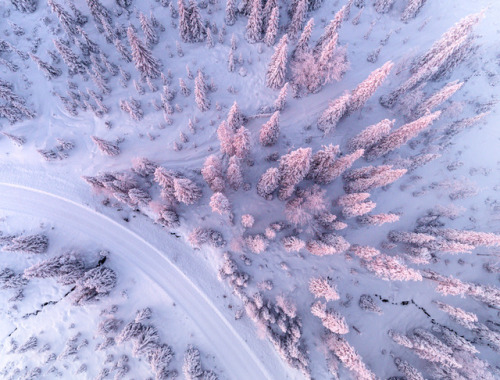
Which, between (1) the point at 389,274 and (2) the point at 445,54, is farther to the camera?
(2) the point at 445,54

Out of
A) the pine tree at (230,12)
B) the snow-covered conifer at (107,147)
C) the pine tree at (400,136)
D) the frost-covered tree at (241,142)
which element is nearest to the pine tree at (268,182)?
the frost-covered tree at (241,142)

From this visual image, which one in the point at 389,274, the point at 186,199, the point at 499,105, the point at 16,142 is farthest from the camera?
the point at 499,105

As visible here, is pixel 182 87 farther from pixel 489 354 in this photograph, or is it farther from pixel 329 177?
pixel 489 354

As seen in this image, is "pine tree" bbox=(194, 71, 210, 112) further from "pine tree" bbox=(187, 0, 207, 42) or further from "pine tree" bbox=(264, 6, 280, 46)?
"pine tree" bbox=(264, 6, 280, 46)

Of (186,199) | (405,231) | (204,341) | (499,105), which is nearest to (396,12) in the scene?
(499,105)

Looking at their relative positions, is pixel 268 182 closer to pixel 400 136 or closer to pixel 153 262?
pixel 400 136

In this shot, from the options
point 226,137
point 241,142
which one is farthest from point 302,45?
point 226,137
